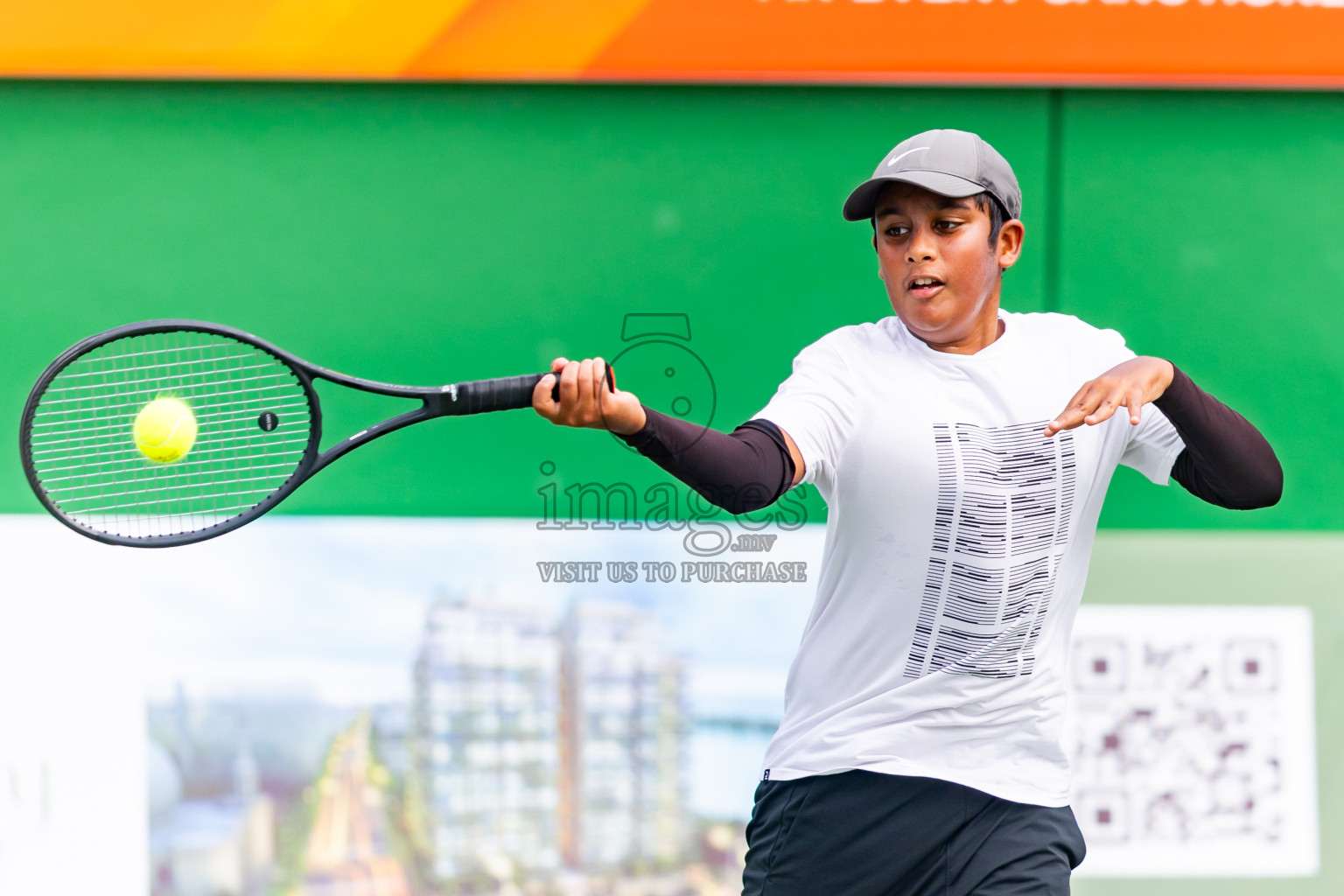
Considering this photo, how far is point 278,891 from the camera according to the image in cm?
274

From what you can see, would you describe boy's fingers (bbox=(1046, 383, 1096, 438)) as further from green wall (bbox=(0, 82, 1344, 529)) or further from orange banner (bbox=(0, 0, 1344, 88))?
orange banner (bbox=(0, 0, 1344, 88))

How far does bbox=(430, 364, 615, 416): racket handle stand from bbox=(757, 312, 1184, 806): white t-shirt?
347mm

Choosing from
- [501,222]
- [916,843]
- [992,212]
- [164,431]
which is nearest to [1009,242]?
[992,212]

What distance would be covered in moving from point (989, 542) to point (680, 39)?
4.70 ft

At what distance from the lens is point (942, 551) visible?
179cm

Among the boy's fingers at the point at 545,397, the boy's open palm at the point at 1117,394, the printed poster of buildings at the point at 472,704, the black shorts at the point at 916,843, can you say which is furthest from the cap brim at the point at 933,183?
the printed poster of buildings at the point at 472,704

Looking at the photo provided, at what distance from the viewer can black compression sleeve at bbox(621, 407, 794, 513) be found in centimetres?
156

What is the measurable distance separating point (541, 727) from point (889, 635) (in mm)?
1172

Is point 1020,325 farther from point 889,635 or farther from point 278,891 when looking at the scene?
point 278,891

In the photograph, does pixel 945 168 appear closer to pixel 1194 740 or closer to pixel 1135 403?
pixel 1135 403

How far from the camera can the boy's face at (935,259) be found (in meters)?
1.79

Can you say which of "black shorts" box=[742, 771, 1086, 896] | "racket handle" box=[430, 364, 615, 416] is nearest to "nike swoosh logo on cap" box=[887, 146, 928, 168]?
"racket handle" box=[430, 364, 615, 416]

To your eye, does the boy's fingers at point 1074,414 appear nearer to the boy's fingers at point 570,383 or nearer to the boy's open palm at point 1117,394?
the boy's open palm at point 1117,394

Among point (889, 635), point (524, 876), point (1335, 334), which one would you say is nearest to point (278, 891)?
point (524, 876)
